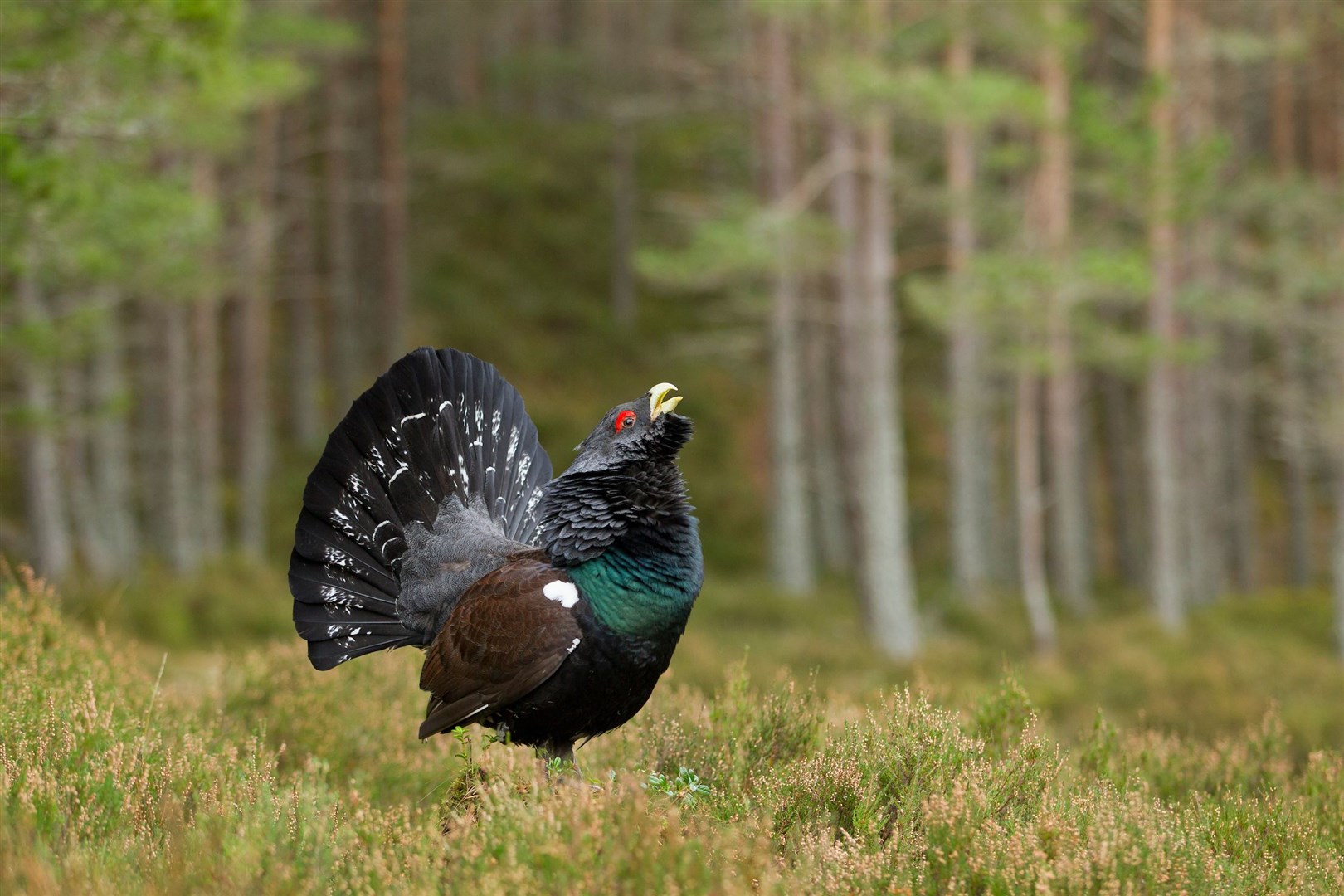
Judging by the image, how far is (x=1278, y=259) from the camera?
1720 centimetres

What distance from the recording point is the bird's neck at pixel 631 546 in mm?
3908

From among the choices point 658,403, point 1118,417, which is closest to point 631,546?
point 658,403

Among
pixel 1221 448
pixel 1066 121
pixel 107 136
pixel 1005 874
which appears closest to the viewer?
pixel 1005 874

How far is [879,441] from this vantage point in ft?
41.0

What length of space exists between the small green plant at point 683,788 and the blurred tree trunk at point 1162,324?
12208 mm

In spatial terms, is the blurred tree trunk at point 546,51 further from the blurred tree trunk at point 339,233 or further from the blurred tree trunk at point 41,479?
the blurred tree trunk at point 41,479

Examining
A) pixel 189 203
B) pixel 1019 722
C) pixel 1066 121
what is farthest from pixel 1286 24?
pixel 1019 722

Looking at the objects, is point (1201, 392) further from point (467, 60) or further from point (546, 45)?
point (467, 60)

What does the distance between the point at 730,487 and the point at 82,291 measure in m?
14.8

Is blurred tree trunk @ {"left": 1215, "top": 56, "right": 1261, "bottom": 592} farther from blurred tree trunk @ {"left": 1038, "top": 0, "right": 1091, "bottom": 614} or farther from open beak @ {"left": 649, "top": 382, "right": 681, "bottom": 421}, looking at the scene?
open beak @ {"left": 649, "top": 382, "right": 681, "bottom": 421}

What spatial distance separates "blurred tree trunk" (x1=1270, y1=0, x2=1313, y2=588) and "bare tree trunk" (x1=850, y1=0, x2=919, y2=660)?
6116mm

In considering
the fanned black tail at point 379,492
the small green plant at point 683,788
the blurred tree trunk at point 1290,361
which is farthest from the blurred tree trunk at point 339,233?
the small green plant at point 683,788

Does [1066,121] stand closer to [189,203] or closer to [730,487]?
[189,203]

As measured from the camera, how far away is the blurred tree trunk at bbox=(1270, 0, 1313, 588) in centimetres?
1733
